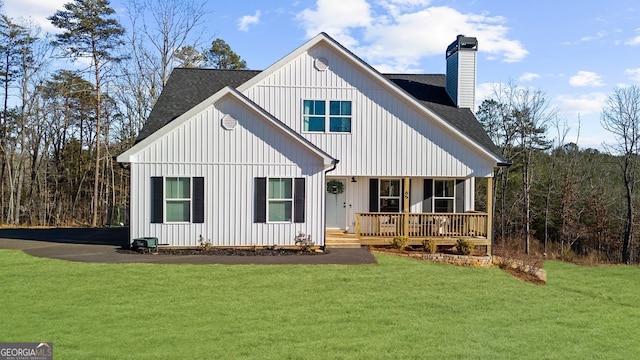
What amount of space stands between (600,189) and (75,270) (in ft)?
102

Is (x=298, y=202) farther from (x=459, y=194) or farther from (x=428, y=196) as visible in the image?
(x=459, y=194)

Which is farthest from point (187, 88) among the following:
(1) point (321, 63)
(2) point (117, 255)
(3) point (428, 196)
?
(3) point (428, 196)

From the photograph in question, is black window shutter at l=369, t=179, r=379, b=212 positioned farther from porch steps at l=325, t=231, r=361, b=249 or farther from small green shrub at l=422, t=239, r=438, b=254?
small green shrub at l=422, t=239, r=438, b=254

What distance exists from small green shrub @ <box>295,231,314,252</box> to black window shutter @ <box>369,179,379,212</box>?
373cm

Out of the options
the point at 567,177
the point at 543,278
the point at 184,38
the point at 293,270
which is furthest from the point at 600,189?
the point at 184,38

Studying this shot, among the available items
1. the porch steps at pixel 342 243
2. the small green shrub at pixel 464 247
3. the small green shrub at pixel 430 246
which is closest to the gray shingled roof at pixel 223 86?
the small green shrub at pixel 464 247

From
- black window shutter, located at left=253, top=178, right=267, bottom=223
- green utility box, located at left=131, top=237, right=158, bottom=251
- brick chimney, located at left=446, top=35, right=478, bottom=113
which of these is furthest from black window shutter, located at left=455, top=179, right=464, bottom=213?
green utility box, located at left=131, top=237, right=158, bottom=251

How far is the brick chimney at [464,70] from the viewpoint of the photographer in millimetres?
19562

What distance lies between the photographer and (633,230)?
27.4 metres

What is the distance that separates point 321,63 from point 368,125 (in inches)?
112

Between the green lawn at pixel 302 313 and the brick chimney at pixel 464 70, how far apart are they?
905 cm

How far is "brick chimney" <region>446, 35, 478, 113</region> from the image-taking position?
19562mm

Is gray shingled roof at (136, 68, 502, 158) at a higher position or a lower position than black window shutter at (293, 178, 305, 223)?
higher

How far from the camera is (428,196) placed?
58.3 feet
